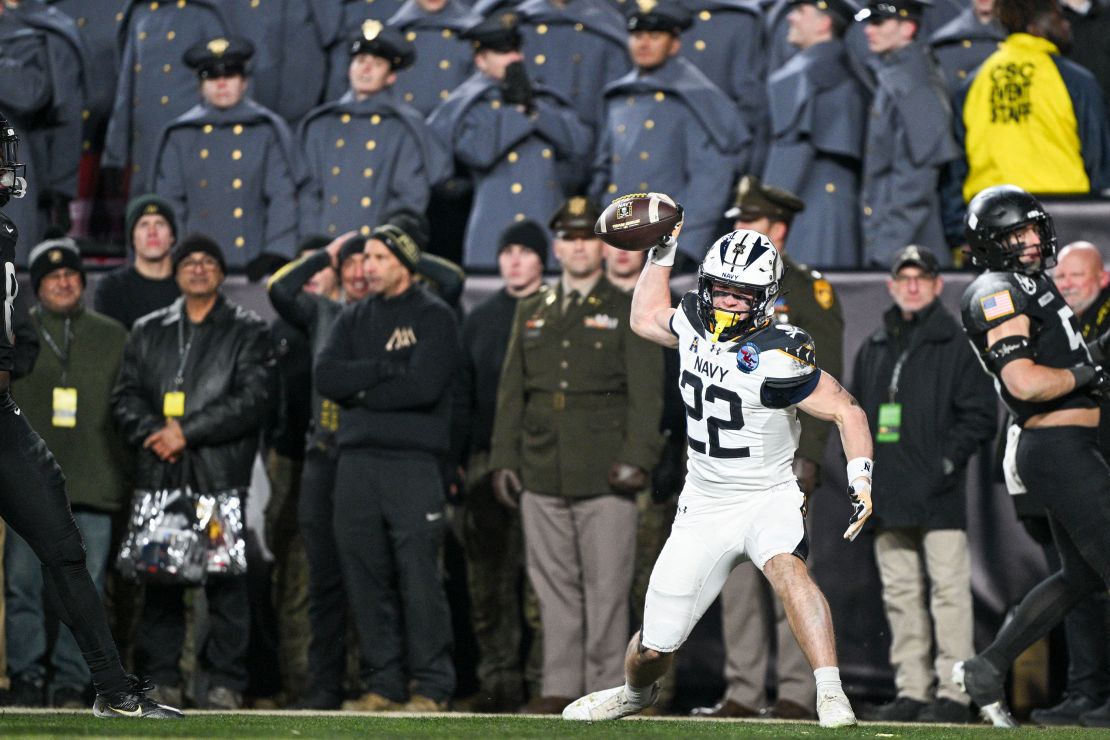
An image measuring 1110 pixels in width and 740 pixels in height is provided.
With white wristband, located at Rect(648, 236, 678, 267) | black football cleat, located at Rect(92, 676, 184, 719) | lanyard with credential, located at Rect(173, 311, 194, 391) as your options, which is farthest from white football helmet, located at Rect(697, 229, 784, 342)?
Result: lanyard with credential, located at Rect(173, 311, 194, 391)

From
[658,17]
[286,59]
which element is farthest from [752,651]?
[286,59]

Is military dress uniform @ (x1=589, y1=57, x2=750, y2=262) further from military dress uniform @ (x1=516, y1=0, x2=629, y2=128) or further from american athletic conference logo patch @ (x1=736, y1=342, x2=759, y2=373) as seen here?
american athletic conference logo patch @ (x1=736, y1=342, x2=759, y2=373)

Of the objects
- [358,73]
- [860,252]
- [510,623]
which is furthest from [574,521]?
[358,73]

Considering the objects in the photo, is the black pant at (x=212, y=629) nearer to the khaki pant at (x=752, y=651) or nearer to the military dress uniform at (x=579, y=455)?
the military dress uniform at (x=579, y=455)

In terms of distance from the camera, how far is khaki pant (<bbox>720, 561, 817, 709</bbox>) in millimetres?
8938

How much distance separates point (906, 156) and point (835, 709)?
14.5ft

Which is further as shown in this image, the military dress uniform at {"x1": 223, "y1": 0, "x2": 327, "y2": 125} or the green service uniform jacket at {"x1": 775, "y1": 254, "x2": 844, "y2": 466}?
the military dress uniform at {"x1": 223, "y1": 0, "x2": 327, "y2": 125}

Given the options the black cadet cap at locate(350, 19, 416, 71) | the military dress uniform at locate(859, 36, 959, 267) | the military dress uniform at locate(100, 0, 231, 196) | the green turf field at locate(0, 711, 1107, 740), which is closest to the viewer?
the green turf field at locate(0, 711, 1107, 740)

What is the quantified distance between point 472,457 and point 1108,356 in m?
3.48

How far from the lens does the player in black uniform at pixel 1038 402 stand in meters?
7.55

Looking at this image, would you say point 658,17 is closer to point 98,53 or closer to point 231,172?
point 231,172

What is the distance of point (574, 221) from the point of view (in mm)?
9383

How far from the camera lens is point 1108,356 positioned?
322 inches

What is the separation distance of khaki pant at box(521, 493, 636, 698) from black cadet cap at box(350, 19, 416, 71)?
317 cm
